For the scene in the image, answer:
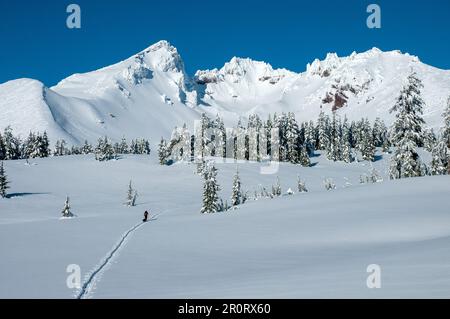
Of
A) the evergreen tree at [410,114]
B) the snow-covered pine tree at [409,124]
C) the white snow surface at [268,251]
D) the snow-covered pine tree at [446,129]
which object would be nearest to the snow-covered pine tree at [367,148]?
the snow-covered pine tree at [409,124]

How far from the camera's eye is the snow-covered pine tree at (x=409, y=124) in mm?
42875

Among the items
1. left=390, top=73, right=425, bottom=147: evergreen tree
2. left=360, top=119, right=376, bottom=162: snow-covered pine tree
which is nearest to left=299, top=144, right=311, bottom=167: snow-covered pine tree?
left=360, top=119, right=376, bottom=162: snow-covered pine tree

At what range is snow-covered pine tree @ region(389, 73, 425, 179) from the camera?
1688 inches

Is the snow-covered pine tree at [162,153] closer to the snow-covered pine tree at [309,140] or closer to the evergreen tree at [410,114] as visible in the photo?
the snow-covered pine tree at [309,140]

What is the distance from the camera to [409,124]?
141 feet

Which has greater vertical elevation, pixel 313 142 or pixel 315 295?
pixel 313 142

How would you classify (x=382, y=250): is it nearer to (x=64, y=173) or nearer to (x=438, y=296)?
(x=438, y=296)

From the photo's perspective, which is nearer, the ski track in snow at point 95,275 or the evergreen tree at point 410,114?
the ski track in snow at point 95,275

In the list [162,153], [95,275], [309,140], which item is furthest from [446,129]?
[309,140]

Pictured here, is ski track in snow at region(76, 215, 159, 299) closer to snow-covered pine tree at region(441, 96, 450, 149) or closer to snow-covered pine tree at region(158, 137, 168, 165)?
snow-covered pine tree at region(441, 96, 450, 149)

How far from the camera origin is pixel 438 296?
8.89m

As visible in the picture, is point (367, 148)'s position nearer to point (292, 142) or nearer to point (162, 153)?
point (292, 142)
